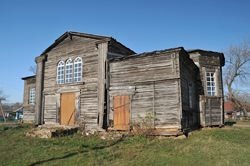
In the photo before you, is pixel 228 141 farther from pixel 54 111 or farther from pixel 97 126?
pixel 54 111

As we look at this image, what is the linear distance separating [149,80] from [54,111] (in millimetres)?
8851

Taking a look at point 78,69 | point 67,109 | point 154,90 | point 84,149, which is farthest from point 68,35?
point 84,149

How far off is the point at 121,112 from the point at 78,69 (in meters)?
5.34

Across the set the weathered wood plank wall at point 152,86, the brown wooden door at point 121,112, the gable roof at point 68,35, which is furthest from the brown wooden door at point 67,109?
the gable roof at point 68,35

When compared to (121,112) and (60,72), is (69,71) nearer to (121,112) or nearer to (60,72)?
(60,72)

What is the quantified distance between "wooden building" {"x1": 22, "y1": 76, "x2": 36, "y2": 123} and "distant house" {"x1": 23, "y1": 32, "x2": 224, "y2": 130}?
8.71 meters

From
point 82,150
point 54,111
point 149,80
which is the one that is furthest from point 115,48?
point 82,150

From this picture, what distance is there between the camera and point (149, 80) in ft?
56.7

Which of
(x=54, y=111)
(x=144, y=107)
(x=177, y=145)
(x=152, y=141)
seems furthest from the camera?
(x=54, y=111)

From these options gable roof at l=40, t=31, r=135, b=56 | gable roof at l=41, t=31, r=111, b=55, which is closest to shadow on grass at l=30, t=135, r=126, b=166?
gable roof at l=40, t=31, r=135, b=56

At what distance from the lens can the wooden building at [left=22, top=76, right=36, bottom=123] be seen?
103 ft

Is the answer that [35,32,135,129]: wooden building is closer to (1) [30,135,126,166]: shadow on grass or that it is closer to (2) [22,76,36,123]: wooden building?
(1) [30,135,126,166]: shadow on grass

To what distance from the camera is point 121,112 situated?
18.2 metres

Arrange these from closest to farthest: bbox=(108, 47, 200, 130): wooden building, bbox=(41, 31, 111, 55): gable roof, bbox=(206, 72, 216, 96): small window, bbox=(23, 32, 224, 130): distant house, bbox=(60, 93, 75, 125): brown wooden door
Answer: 1. bbox=(108, 47, 200, 130): wooden building
2. bbox=(23, 32, 224, 130): distant house
3. bbox=(41, 31, 111, 55): gable roof
4. bbox=(60, 93, 75, 125): brown wooden door
5. bbox=(206, 72, 216, 96): small window
